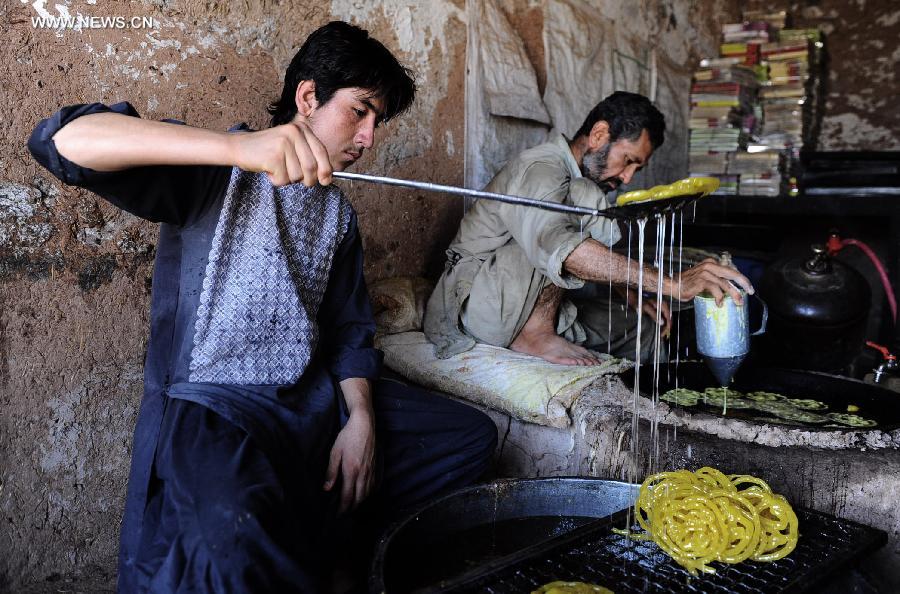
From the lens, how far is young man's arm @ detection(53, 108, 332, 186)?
159 centimetres

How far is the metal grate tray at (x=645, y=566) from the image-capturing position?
1.67 m

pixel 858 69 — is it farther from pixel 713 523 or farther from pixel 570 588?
pixel 570 588

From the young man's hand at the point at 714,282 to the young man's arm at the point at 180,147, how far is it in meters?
1.46

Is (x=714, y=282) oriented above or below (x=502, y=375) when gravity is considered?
above

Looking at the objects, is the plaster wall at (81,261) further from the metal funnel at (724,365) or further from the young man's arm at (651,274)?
the metal funnel at (724,365)

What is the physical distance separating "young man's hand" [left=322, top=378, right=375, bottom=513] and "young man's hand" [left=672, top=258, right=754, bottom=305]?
3.99 ft

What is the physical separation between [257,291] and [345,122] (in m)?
0.59

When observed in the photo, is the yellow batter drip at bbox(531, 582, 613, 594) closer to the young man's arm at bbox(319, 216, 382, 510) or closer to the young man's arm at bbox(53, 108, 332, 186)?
the young man's arm at bbox(319, 216, 382, 510)

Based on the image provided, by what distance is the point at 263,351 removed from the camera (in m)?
2.02

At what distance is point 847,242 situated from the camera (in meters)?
4.37

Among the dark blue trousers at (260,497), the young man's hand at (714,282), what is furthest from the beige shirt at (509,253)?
the dark blue trousers at (260,497)

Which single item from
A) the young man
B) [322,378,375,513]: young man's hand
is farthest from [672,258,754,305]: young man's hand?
[322,378,375,513]: young man's hand

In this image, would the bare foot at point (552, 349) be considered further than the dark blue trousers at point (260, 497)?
Yes

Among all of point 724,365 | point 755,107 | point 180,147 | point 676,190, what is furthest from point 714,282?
point 755,107
